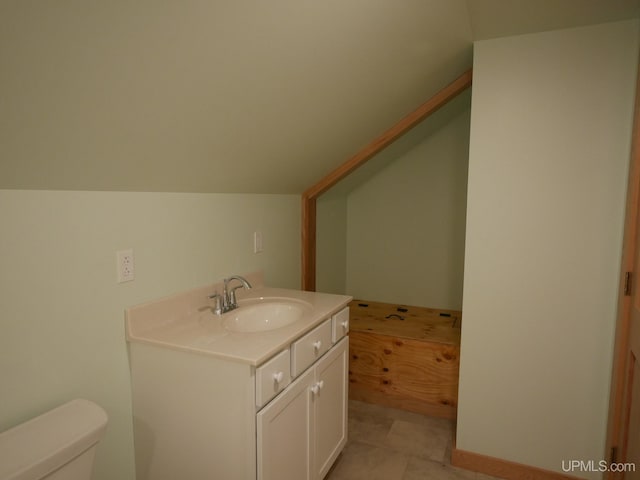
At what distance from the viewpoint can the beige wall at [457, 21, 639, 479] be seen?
175 centimetres

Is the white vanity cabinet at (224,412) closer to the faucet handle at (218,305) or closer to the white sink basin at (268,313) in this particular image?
the white sink basin at (268,313)

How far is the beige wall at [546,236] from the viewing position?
175 centimetres

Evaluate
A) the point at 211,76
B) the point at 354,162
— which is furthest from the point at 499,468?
the point at 211,76

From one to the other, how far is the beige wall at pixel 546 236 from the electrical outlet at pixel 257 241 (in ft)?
3.69

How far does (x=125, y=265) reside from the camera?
147cm

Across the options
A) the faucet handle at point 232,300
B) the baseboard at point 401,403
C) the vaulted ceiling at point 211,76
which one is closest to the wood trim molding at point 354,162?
the vaulted ceiling at point 211,76

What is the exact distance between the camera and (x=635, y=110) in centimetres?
167

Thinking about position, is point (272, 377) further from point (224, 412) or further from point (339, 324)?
point (339, 324)

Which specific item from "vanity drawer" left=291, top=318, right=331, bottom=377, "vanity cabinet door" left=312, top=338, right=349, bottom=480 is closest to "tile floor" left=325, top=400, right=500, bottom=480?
"vanity cabinet door" left=312, top=338, right=349, bottom=480

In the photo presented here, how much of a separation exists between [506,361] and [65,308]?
1884 mm

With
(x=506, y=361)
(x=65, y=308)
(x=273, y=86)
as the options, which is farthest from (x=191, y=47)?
(x=506, y=361)

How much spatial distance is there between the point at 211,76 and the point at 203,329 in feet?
2.95

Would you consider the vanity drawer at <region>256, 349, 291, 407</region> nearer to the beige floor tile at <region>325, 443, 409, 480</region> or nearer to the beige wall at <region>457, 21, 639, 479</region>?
the beige floor tile at <region>325, 443, 409, 480</region>

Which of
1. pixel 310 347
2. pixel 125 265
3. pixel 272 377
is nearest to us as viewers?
pixel 272 377
